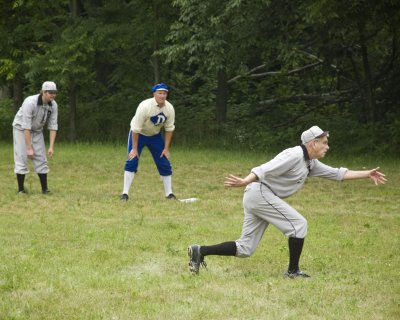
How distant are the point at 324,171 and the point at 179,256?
1.89 meters

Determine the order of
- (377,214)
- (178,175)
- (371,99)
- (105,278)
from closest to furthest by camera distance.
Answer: (105,278) → (377,214) → (178,175) → (371,99)

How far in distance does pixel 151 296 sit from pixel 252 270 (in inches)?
65.3

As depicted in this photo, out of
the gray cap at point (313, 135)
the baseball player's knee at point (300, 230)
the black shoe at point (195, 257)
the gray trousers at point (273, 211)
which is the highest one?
A: the gray cap at point (313, 135)

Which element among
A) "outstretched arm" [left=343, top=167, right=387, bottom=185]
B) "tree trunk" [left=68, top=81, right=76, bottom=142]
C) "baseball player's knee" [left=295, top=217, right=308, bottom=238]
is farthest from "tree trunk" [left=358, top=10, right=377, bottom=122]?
"baseball player's knee" [left=295, top=217, right=308, bottom=238]

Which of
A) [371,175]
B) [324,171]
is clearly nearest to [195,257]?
[324,171]

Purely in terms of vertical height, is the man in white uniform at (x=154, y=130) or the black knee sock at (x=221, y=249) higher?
the man in white uniform at (x=154, y=130)

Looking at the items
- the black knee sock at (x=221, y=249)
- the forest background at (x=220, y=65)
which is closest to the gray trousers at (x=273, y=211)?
the black knee sock at (x=221, y=249)

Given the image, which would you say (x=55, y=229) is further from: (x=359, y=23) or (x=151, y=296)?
(x=359, y=23)

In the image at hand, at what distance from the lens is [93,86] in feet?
98.4

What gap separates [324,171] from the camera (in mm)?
8930

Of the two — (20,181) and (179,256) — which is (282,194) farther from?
(20,181)

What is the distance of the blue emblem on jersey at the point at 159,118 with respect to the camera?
14055 mm

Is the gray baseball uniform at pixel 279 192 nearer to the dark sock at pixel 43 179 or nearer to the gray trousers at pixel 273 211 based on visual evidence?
the gray trousers at pixel 273 211

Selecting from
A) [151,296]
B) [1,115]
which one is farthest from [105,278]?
[1,115]
